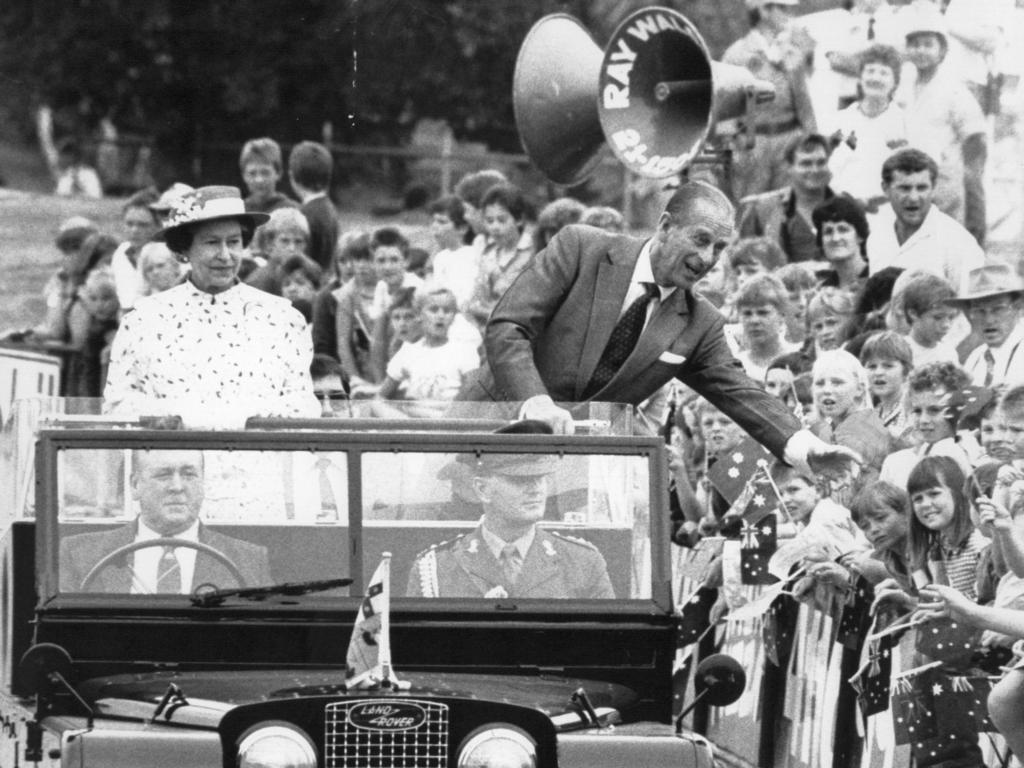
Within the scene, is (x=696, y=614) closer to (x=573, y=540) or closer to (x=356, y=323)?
(x=573, y=540)

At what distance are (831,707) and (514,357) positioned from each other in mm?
2027

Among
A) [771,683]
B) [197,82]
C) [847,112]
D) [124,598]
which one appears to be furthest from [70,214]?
[124,598]

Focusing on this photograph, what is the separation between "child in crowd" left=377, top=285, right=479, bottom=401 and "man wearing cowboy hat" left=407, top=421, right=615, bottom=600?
6.82 meters

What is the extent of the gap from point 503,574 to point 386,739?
101 centimetres

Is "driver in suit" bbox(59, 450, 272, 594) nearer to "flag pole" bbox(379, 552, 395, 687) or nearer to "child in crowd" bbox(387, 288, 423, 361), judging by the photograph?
"flag pole" bbox(379, 552, 395, 687)

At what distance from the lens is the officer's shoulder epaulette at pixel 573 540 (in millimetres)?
8758

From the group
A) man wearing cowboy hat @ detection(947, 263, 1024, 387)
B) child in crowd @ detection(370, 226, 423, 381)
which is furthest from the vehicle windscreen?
child in crowd @ detection(370, 226, 423, 381)

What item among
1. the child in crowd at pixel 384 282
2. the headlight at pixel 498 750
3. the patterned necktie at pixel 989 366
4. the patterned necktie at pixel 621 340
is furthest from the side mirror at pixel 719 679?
the child in crowd at pixel 384 282

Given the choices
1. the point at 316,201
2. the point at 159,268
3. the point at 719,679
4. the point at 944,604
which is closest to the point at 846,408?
the point at 944,604

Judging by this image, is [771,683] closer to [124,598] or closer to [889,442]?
[889,442]

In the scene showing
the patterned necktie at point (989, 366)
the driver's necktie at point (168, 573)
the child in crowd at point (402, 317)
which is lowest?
the driver's necktie at point (168, 573)

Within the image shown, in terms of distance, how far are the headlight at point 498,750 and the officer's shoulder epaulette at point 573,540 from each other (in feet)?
3.57

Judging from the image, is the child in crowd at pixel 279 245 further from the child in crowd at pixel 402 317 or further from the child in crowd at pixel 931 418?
the child in crowd at pixel 931 418

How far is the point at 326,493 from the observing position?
8.70 metres
